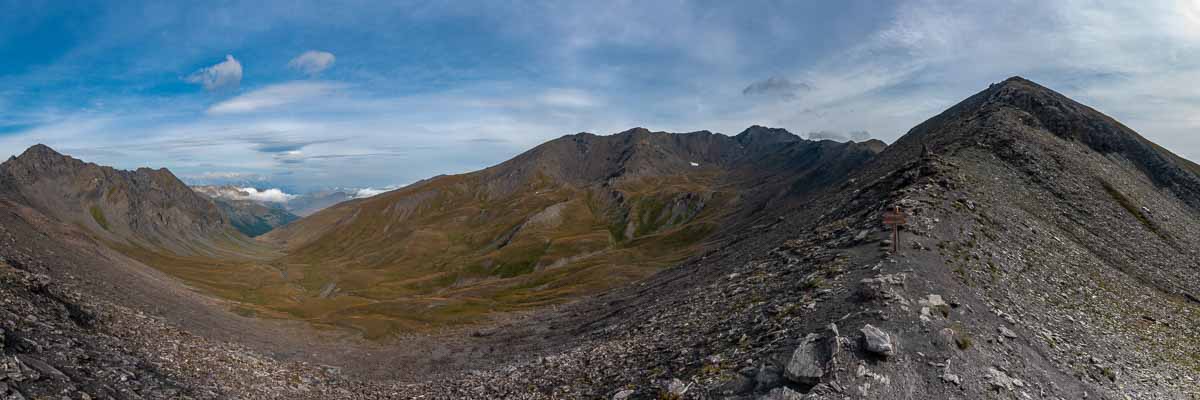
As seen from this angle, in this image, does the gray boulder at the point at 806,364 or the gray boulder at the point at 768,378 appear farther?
the gray boulder at the point at 768,378

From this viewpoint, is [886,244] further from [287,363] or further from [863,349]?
[287,363]

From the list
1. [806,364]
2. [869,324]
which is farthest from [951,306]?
[806,364]

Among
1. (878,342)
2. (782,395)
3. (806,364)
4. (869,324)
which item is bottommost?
(782,395)

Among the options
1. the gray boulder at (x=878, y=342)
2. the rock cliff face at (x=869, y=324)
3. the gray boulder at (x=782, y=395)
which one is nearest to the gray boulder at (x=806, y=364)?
the rock cliff face at (x=869, y=324)

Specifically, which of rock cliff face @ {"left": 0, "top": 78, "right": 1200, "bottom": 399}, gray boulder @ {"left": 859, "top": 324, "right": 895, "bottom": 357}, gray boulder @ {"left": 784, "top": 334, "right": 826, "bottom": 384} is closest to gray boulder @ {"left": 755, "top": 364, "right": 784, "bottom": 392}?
rock cliff face @ {"left": 0, "top": 78, "right": 1200, "bottom": 399}

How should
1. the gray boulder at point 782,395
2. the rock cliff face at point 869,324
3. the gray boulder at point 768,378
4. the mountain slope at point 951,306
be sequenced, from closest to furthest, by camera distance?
the gray boulder at point 782,395 < the gray boulder at point 768,378 < the mountain slope at point 951,306 < the rock cliff face at point 869,324

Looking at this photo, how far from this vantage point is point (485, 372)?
40.6 metres

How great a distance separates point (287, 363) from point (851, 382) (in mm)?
45463

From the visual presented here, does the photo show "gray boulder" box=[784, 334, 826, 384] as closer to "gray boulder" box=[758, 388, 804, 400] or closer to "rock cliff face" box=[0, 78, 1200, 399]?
"rock cliff face" box=[0, 78, 1200, 399]

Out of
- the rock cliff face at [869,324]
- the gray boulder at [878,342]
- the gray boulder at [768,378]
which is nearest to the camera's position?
the gray boulder at [878,342]

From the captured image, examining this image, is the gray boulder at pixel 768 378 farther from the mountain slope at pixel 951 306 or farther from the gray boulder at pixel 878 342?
the gray boulder at pixel 878 342

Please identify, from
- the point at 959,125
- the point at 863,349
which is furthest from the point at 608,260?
the point at 863,349

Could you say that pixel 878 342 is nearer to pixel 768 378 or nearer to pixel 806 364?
pixel 806 364

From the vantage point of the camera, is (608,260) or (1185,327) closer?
(1185,327)
